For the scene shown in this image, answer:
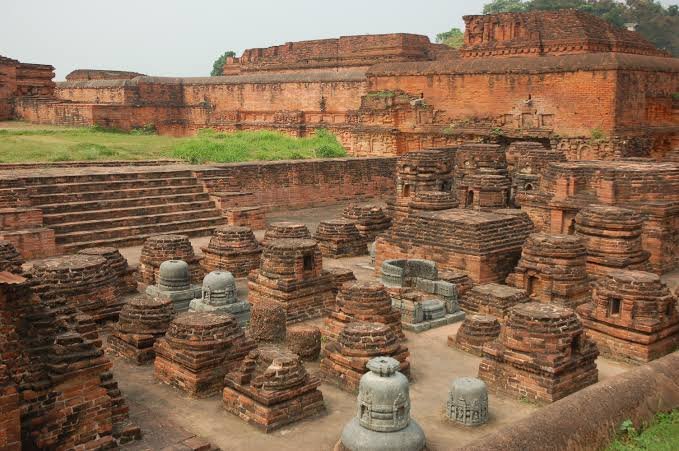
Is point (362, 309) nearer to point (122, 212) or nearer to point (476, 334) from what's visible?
point (476, 334)

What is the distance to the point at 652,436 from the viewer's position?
5.54 m

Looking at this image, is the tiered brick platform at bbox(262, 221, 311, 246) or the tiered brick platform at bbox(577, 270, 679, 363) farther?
the tiered brick platform at bbox(262, 221, 311, 246)

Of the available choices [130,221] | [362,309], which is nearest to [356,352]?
[362,309]

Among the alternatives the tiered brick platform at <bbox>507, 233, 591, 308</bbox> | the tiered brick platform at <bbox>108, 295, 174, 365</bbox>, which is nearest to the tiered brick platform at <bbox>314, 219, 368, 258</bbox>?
the tiered brick platform at <bbox>507, 233, 591, 308</bbox>

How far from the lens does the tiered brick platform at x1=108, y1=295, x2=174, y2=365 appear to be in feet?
24.4

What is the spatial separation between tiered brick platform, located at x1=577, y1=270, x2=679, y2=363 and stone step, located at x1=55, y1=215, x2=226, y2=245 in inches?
305

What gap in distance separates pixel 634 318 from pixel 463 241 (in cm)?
281

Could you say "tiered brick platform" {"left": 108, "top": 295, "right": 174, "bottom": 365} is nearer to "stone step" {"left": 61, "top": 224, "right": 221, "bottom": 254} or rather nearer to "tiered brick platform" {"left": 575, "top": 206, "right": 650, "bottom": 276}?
"stone step" {"left": 61, "top": 224, "right": 221, "bottom": 254}

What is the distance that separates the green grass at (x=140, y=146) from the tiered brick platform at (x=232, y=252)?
6.34 meters

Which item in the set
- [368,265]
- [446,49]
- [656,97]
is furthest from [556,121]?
[446,49]

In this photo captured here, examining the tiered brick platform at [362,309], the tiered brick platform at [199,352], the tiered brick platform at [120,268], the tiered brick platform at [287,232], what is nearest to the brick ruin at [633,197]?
the tiered brick platform at [362,309]

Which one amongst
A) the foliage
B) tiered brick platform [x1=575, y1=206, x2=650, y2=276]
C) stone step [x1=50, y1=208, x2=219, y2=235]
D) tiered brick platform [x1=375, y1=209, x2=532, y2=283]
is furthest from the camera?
the foliage

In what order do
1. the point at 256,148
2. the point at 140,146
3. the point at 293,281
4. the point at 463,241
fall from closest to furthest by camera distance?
the point at 293,281, the point at 463,241, the point at 256,148, the point at 140,146

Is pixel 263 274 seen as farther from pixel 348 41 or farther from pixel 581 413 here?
pixel 348 41
